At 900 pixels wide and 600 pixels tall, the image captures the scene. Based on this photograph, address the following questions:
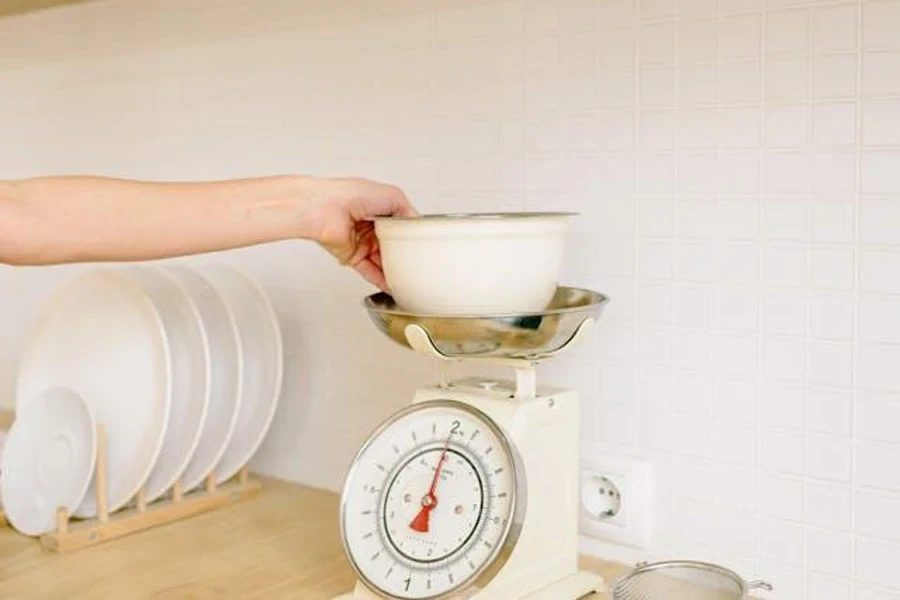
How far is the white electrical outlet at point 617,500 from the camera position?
136 centimetres

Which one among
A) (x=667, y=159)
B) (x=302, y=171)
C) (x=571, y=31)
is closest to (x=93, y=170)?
(x=302, y=171)

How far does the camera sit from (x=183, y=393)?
1.59 meters

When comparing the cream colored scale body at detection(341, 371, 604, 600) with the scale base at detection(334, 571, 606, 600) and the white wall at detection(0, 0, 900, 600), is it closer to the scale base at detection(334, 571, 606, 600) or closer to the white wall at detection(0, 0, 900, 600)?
the scale base at detection(334, 571, 606, 600)

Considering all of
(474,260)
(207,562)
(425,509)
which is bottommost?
(207,562)

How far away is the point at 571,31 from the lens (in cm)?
139

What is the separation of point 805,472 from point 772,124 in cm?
38

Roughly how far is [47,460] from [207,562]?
11.8 inches

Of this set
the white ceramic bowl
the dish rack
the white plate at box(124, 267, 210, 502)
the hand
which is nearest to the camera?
the white ceramic bowl

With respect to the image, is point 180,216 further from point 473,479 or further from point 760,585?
point 760,585

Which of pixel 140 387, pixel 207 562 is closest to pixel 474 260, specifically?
pixel 207 562

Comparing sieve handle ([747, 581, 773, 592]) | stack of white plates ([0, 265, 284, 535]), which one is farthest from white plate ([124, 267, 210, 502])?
sieve handle ([747, 581, 773, 592])

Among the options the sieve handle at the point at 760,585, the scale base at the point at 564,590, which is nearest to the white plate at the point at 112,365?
the scale base at the point at 564,590

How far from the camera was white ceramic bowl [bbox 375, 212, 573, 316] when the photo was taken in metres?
1.14

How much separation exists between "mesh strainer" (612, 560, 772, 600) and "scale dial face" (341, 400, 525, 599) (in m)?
0.17
